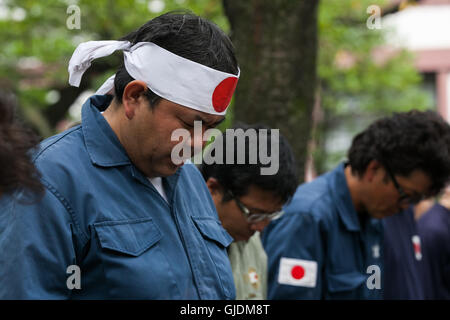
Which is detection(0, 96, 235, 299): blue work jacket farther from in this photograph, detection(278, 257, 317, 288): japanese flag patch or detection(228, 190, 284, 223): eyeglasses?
detection(278, 257, 317, 288): japanese flag patch

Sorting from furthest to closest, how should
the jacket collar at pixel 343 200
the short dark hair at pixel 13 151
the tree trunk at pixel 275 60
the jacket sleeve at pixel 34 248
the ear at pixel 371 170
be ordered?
the tree trunk at pixel 275 60, the ear at pixel 371 170, the jacket collar at pixel 343 200, the jacket sleeve at pixel 34 248, the short dark hair at pixel 13 151

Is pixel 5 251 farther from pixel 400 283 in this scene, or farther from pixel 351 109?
pixel 351 109

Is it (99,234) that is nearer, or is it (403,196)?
(99,234)

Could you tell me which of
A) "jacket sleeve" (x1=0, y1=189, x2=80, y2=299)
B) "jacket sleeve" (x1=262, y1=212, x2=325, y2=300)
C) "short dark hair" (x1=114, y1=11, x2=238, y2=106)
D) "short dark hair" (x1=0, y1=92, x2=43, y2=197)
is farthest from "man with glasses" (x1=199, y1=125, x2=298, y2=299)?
"short dark hair" (x1=0, y1=92, x2=43, y2=197)

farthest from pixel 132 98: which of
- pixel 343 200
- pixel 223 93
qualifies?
pixel 343 200

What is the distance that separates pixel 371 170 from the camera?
3770 mm

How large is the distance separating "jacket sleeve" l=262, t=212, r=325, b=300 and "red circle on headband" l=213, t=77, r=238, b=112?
1.39 meters

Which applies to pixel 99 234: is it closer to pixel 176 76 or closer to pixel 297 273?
pixel 176 76

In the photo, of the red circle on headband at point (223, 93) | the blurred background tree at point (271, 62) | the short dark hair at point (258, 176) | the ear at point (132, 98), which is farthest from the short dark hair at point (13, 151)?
the short dark hair at point (258, 176)

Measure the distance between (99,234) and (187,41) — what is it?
0.67 meters

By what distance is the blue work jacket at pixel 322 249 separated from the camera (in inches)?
132

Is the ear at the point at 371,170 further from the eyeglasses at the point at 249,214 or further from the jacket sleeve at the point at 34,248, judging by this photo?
the jacket sleeve at the point at 34,248

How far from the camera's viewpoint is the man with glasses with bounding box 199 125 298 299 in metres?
3.02
